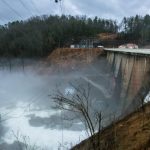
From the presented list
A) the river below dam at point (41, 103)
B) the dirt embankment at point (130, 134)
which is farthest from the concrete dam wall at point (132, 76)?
the dirt embankment at point (130, 134)

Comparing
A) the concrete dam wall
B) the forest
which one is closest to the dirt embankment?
the concrete dam wall

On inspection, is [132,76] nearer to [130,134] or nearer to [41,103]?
[41,103]

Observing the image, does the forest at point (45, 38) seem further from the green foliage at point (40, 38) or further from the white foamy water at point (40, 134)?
the white foamy water at point (40, 134)

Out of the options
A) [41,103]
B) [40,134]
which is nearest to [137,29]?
[41,103]

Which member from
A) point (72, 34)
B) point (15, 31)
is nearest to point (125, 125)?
point (72, 34)

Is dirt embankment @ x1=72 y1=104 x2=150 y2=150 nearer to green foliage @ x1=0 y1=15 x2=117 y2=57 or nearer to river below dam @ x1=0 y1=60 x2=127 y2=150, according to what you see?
river below dam @ x1=0 y1=60 x2=127 y2=150

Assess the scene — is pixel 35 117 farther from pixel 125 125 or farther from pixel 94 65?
pixel 94 65
